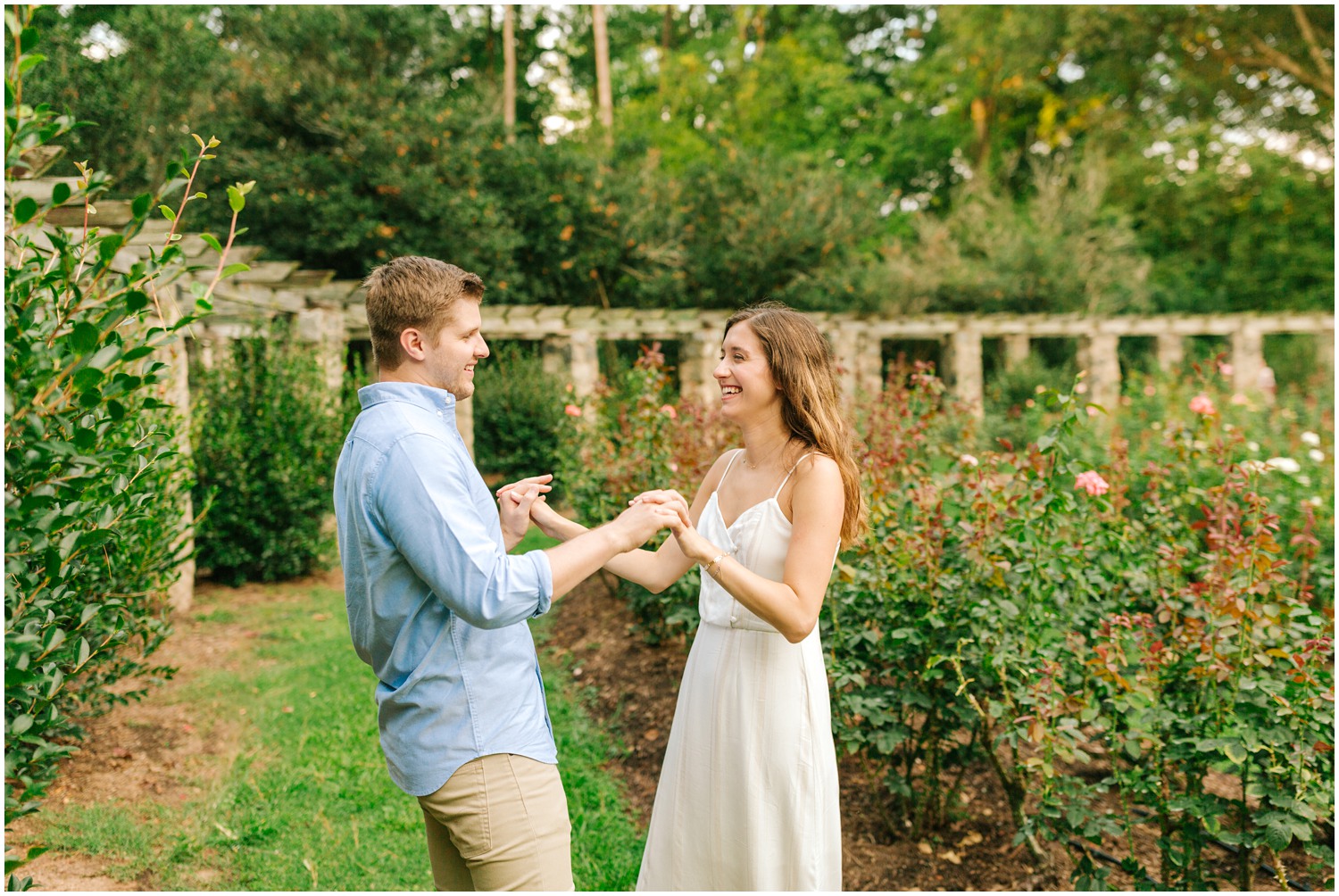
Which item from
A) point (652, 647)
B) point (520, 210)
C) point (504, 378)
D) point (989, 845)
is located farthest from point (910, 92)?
point (989, 845)

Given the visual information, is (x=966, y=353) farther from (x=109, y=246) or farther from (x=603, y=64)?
(x=109, y=246)

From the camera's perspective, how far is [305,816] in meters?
4.11

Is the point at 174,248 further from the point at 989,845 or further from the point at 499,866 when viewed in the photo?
the point at 989,845

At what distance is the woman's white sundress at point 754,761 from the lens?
246cm

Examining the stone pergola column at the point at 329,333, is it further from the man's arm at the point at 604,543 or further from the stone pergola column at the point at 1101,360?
the stone pergola column at the point at 1101,360

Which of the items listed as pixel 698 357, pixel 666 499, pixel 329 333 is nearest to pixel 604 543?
pixel 666 499

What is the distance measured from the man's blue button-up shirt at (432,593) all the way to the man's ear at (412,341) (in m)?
0.08

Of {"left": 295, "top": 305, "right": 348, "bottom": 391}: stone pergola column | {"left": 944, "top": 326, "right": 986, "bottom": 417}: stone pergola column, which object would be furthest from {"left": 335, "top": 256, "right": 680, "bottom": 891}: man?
{"left": 944, "top": 326, "right": 986, "bottom": 417}: stone pergola column

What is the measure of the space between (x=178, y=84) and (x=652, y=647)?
1539 cm

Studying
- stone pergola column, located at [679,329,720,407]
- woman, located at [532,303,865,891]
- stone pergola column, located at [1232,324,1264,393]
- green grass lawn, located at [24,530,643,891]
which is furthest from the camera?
stone pergola column, located at [1232,324,1264,393]

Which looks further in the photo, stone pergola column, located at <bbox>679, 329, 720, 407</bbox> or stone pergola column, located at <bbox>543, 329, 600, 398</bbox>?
stone pergola column, located at <bbox>679, 329, 720, 407</bbox>

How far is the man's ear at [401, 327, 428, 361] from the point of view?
211 centimetres

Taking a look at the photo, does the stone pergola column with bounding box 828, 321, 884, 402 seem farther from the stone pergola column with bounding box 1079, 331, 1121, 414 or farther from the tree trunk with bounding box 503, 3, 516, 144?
the tree trunk with bounding box 503, 3, 516, 144

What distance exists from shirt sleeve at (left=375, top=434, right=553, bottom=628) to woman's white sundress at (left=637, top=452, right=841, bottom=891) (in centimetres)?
78
